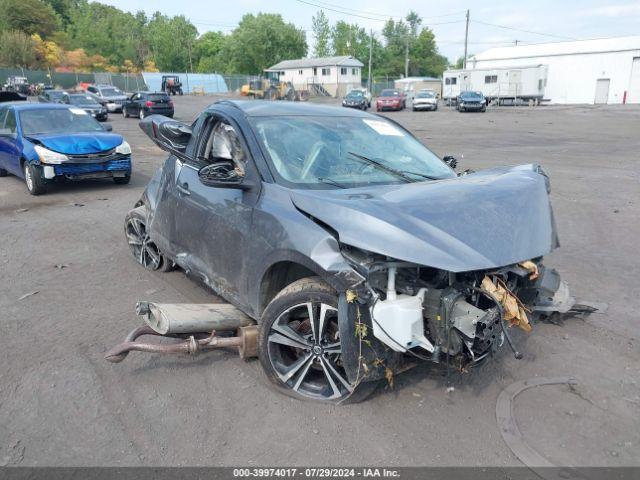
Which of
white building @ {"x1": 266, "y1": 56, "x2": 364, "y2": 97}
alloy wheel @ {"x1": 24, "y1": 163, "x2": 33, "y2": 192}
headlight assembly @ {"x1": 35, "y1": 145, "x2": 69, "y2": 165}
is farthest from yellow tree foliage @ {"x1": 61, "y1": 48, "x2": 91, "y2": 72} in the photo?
headlight assembly @ {"x1": 35, "y1": 145, "x2": 69, "y2": 165}

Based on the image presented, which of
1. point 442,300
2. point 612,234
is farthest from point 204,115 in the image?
point 612,234

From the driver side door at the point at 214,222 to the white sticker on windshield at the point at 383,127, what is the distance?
47.9 inches

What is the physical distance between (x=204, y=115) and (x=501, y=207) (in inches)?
105

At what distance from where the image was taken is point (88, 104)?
2928cm

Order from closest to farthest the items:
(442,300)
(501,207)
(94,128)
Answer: (442,300), (501,207), (94,128)

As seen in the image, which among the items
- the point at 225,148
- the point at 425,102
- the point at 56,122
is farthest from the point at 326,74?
the point at 225,148

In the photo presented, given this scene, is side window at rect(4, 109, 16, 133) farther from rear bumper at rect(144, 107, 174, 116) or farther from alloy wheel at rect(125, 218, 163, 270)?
rear bumper at rect(144, 107, 174, 116)

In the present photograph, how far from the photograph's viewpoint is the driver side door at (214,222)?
3792 millimetres

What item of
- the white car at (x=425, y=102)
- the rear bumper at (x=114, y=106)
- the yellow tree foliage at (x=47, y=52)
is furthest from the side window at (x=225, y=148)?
the yellow tree foliage at (x=47, y=52)

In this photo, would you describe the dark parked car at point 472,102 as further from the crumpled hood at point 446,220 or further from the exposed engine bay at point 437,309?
the exposed engine bay at point 437,309

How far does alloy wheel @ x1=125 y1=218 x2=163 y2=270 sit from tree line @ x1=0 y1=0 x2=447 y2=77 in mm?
83001

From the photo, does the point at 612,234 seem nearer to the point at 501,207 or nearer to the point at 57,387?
the point at 501,207

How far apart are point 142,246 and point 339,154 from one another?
3.03 meters

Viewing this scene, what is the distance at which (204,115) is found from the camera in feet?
15.3
